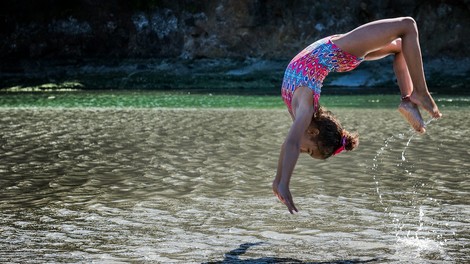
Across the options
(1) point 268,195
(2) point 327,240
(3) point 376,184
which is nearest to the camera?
(2) point 327,240

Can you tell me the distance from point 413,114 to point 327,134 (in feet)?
4.05

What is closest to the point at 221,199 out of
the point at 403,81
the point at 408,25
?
the point at 403,81

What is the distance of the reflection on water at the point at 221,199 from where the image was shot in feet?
19.9

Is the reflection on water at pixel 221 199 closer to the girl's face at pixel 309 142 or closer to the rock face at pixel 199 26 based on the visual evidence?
the girl's face at pixel 309 142

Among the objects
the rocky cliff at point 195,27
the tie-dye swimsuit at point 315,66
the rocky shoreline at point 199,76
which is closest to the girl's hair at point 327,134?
the tie-dye swimsuit at point 315,66

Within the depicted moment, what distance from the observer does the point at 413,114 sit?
7066 millimetres

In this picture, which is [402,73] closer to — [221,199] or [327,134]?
[327,134]

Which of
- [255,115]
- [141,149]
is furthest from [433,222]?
[255,115]

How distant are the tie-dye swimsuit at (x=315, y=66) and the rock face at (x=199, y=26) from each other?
28256mm

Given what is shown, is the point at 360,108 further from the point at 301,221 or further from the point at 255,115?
the point at 301,221

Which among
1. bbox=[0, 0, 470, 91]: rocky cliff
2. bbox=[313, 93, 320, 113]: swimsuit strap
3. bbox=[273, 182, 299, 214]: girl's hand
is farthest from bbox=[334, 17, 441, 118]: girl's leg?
bbox=[0, 0, 470, 91]: rocky cliff

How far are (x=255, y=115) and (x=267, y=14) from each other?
60.7 ft

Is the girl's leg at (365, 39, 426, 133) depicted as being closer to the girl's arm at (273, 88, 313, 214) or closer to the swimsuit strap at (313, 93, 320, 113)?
the swimsuit strap at (313, 93, 320, 113)

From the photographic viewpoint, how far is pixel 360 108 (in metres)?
20.4
